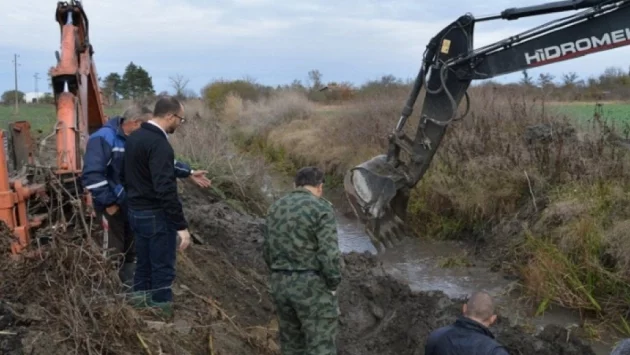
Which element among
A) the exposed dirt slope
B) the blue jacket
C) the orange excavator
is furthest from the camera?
the blue jacket

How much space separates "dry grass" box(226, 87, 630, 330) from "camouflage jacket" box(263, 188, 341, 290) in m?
4.71

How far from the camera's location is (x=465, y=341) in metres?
4.02

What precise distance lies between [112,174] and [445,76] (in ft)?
13.8

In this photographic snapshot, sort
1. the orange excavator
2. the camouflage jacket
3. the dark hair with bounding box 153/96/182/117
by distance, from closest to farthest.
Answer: the camouflage jacket → the dark hair with bounding box 153/96/182/117 → the orange excavator

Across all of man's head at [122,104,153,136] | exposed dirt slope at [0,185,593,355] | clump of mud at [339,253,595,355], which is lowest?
clump of mud at [339,253,595,355]

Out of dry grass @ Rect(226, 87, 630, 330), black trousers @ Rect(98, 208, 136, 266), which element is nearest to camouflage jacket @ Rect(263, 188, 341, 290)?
black trousers @ Rect(98, 208, 136, 266)

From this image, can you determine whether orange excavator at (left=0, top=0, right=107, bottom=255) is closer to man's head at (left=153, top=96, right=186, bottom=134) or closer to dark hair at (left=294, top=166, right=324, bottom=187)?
man's head at (left=153, top=96, right=186, bottom=134)

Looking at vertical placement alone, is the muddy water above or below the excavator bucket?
below

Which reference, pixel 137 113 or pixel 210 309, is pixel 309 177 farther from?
pixel 137 113

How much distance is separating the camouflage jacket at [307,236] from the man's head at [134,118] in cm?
194

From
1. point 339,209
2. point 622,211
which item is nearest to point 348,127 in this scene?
point 339,209

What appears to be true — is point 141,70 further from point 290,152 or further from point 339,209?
point 339,209

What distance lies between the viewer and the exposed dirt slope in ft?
14.5

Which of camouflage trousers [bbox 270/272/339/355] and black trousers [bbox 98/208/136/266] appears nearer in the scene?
camouflage trousers [bbox 270/272/339/355]
